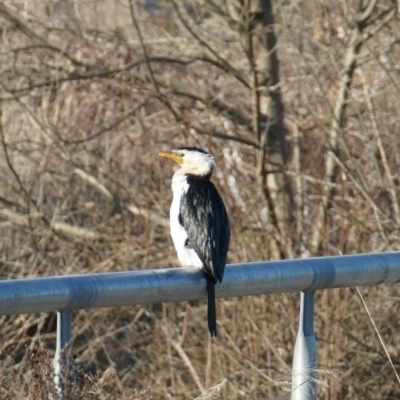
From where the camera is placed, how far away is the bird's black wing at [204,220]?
364 centimetres

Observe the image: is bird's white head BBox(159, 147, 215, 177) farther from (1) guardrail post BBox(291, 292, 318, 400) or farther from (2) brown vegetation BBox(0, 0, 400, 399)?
(1) guardrail post BBox(291, 292, 318, 400)

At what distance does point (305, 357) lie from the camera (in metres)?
2.58

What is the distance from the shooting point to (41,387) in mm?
2098

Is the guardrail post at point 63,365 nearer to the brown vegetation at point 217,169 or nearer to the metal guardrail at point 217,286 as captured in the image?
the metal guardrail at point 217,286

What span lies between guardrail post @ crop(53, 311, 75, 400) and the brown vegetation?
Result: 3.27 metres

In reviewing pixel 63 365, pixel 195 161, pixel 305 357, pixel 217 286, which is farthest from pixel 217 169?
pixel 63 365

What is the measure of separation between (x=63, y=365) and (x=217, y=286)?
1.61 feet

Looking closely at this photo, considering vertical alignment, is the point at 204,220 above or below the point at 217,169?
below

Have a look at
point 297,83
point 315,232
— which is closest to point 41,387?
point 315,232

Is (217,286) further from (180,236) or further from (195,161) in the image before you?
(195,161)

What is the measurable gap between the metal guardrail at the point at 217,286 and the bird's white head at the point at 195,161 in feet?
6.54

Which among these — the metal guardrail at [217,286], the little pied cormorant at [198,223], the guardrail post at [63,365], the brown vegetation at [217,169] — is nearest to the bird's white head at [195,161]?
the little pied cormorant at [198,223]

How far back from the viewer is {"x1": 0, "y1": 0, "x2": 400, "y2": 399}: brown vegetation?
580 centimetres

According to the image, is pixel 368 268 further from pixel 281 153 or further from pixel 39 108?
pixel 39 108
